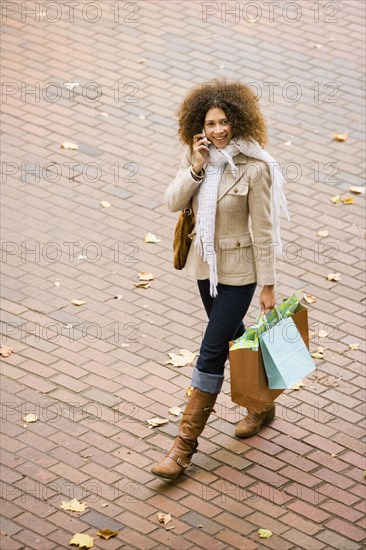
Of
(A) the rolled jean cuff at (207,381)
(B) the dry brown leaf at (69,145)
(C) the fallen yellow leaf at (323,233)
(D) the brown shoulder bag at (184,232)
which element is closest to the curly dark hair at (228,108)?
(D) the brown shoulder bag at (184,232)

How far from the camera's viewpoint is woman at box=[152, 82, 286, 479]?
19.8 feet

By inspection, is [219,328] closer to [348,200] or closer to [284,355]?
[284,355]

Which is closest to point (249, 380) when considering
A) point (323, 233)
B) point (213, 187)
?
point (213, 187)

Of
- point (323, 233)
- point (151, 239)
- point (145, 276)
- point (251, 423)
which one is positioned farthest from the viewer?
point (323, 233)

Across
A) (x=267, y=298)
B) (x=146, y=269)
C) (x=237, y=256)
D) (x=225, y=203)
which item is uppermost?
(x=225, y=203)

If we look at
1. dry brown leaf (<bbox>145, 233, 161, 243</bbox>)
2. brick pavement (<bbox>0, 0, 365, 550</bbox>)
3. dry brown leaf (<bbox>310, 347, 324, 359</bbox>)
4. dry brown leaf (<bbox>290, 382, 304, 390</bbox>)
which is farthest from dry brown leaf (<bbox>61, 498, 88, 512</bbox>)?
dry brown leaf (<bbox>145, 233, 161, 243</bbox>)

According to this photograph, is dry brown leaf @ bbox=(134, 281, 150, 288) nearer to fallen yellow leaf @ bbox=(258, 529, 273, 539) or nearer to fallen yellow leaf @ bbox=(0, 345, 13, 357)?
fallen yellow leaf @ bbox=(0, 345, 13, 357)

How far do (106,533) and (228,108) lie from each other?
Answer: 93.6 inches

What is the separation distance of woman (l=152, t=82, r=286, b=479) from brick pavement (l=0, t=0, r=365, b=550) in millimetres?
484

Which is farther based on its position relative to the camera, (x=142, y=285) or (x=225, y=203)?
(x=142, y=285)

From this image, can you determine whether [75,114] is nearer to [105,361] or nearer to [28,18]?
[28,18]

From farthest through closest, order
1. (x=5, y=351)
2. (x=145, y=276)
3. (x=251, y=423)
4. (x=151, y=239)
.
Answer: (x=151, y=239) < (x=145, y=276) < (x=5, y=351) < (x=251, y=423)

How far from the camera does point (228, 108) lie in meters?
6.01

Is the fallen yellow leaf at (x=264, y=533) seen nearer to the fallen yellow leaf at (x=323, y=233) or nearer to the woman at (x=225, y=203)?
the woman at (x=225, y=203)
